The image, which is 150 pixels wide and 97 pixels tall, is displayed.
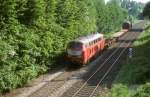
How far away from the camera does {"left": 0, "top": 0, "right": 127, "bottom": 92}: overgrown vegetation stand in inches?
1051

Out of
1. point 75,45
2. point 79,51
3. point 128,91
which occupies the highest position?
point 75,45

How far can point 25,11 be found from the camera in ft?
100

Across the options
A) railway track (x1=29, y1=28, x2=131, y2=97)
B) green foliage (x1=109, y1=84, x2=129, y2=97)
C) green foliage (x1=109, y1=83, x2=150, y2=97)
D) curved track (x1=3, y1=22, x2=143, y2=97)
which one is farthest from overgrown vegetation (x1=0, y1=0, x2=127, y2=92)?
green foliage (x1=109, y1=83, x2=150, y2=97)

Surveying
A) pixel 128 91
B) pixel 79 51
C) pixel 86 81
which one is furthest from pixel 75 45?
pixel 128 91

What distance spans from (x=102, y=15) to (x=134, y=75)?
2162 inches

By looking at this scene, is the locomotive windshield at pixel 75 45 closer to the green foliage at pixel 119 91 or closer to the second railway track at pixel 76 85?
the second railway track at pixel 76 85

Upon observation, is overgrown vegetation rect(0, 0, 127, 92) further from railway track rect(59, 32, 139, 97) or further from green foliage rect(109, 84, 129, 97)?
green foliage rect(109, 84, 129, 97)

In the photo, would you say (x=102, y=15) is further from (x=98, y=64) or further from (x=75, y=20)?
(x=98, y=64)

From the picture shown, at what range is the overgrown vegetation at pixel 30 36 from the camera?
87.6ft

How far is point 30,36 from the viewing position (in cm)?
3044

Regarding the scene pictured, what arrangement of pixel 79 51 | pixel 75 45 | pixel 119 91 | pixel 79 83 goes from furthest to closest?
pixel 75 45, pixel 79 51, pixel 79 83, pixel 119 91

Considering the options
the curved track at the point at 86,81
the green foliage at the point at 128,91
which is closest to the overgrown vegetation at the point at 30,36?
the curved track at the point at 86,81

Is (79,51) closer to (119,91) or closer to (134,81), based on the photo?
(134,81)

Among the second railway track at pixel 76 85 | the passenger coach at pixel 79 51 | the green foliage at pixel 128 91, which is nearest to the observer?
the green foliage at pixel 128 91
